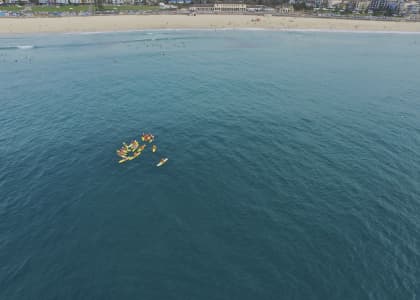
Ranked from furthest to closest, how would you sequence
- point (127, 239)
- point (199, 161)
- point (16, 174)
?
point (199, 161) < point (16, 174) < point (127, 239)

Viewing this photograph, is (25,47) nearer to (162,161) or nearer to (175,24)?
(175,24)

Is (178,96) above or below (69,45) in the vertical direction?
below

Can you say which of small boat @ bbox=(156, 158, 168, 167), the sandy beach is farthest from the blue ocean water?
the sandy beach

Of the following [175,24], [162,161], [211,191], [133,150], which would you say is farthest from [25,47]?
[211,191]

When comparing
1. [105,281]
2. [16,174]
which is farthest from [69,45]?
[105,281]

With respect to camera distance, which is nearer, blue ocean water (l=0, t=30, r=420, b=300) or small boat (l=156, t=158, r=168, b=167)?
blue ocean water (l=0, t=30, r=420, b=300)

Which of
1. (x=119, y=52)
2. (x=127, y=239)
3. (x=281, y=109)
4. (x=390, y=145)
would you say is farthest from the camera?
→ (x=119, y=52)

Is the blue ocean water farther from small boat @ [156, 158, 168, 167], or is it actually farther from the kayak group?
the kayak group

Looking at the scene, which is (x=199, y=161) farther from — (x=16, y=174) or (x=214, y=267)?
(x=16, y=174)
